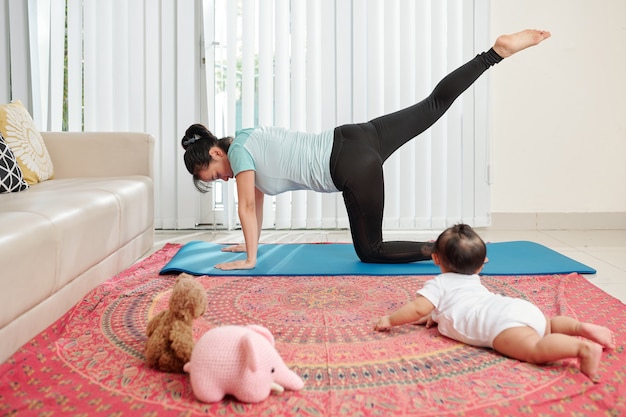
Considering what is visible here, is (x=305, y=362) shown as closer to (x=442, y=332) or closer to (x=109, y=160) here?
(x=442, y=332)

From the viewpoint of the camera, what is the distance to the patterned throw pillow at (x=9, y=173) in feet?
7.86

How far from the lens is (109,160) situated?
10.3 ft

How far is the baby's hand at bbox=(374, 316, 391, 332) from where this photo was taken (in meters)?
1.72

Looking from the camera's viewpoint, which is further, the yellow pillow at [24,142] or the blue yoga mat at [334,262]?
the yellow pillow at [24,142]

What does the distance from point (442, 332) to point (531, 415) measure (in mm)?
465

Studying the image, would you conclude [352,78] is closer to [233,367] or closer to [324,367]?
[324,367]

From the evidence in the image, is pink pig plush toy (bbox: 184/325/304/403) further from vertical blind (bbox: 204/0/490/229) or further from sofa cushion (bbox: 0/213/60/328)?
vertical blind (bbox: 204/0/490/229)

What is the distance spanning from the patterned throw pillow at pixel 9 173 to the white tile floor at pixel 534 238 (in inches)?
33.8

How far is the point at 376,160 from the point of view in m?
2.54

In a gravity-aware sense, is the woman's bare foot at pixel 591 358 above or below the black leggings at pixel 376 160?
below

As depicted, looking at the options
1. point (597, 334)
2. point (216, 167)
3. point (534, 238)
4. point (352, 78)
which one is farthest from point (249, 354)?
point (352, 78)

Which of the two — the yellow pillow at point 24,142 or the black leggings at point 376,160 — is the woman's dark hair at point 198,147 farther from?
the yellow pillow at point 24,142

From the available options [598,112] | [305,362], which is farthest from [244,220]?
[598,112]

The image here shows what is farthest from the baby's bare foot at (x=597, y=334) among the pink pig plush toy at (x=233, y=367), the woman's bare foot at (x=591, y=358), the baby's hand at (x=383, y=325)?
the pink pig plush toy at (x=233, y=367)
